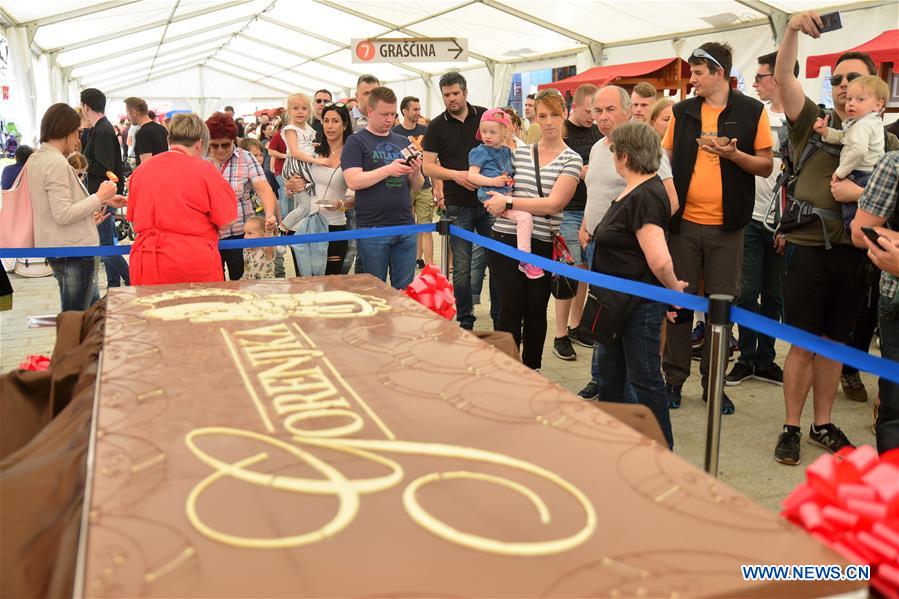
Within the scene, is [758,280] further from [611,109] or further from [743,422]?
[611,109]

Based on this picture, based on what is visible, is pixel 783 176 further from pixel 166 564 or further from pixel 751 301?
pixel 166 564

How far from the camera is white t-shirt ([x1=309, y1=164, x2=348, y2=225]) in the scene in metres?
5.22

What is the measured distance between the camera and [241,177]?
4.90m

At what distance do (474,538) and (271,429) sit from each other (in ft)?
1.98

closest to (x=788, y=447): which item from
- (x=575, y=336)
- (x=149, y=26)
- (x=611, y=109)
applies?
(x=575, y=336)

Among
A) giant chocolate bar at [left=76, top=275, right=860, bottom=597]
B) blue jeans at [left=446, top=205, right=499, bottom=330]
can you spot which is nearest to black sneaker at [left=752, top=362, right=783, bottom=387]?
blue jeans at [left=446, top=205, right=499, bottom=330]

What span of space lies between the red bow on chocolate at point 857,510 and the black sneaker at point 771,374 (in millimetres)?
3460

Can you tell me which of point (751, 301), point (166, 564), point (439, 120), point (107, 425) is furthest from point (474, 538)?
point (439, 120)

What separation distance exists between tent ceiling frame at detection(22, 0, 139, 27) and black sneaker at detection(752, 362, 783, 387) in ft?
38.1

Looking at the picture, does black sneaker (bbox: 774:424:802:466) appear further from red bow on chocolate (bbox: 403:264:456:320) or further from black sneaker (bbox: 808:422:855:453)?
red bow on chocolate (bbox: 403:264:456:320)

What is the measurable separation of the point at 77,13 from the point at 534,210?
11440mm

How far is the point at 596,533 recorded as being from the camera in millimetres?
1250

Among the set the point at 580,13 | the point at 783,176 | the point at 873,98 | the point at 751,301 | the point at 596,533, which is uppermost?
the point at 580,13

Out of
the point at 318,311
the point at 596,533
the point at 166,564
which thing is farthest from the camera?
the point at 318,311
